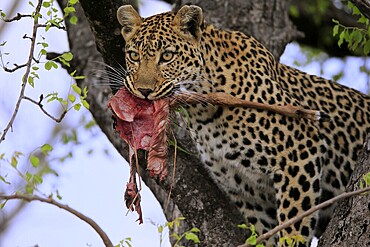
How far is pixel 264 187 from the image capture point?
8578mm

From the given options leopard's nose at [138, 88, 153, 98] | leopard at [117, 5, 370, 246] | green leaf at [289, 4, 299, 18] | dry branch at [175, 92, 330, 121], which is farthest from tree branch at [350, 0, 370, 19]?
green leaf at [289, 4, 299, 18]

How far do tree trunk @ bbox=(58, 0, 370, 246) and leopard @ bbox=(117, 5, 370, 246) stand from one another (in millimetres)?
168

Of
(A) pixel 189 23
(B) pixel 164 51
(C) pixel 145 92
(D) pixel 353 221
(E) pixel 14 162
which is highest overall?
(E) pixel 14 162

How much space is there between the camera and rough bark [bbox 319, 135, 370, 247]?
252 inches

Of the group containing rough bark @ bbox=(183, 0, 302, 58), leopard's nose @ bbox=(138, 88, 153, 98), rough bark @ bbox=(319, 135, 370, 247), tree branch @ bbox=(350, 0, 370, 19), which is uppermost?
tree branch @ bbox=(350, 0, 370, 19)

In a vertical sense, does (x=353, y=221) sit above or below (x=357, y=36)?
below

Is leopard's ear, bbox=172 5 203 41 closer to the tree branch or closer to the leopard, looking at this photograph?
the leopard

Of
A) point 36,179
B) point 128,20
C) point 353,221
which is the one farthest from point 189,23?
point 36,179

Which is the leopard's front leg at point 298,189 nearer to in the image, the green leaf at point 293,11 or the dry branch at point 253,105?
the dry branch at point 253,105

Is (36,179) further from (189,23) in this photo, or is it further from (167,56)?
(189,23)

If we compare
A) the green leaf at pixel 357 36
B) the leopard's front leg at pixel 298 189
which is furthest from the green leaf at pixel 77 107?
the green leaf at pixel 357 36

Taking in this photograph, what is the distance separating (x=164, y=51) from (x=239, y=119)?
85 cm

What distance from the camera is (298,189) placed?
8.24 meters

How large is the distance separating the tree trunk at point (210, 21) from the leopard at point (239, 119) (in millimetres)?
168
